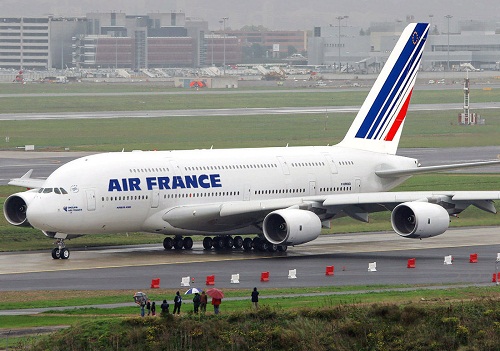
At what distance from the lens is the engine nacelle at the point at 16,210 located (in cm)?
6725

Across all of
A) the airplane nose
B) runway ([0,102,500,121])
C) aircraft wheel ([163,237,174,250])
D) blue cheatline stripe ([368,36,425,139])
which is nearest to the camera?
the airplane nose

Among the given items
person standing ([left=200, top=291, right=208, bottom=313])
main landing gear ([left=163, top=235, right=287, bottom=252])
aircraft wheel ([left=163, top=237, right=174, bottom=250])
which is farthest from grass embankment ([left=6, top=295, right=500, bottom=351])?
aircraft wheel ([left=163, top=237, right=174, bottom=250])

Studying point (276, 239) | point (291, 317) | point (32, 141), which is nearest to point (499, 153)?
point (32, 141)

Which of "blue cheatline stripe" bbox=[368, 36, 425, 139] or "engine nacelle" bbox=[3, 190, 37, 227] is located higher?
"blue cheatline stripe" bbox=[368, 36, 425, 139]

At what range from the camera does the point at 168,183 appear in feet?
217

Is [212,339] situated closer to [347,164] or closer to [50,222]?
[50,222]

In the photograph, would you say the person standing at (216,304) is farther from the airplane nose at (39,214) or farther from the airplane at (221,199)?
the airplane nose at (39,214)

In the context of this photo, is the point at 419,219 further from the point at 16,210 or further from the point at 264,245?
the point at 16,210

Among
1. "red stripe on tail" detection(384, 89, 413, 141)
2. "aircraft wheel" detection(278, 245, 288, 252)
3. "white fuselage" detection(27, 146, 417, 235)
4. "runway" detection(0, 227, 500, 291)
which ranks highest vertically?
"red stripe on tail" detection(384, 89, 413, 141)

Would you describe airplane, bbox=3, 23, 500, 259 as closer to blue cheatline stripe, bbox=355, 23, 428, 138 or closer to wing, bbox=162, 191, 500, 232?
wing, bbox=162, 191, 500, 232

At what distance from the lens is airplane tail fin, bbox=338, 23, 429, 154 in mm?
77438

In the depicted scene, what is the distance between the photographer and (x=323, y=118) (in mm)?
159125

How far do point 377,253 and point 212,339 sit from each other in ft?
86.5

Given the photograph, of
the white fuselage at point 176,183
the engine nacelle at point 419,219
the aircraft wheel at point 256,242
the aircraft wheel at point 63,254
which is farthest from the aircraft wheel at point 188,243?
the engine nacelle at point 419,219
